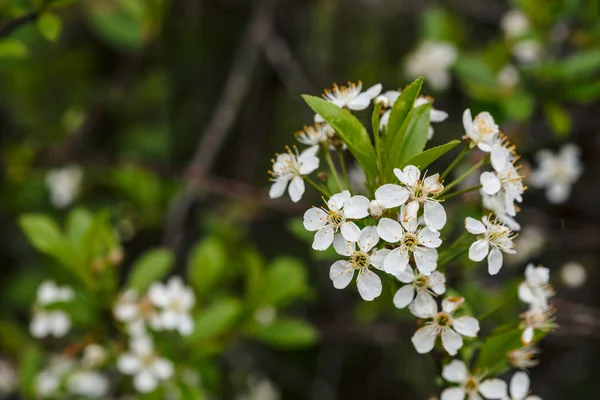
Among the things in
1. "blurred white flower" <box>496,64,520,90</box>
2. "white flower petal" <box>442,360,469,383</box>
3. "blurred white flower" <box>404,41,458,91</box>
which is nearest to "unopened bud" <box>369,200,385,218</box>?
"white flower petal" <box>442,360,469,383</box>

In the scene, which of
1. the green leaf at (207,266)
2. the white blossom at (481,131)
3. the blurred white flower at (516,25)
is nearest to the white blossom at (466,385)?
the white blossom at (481,131)

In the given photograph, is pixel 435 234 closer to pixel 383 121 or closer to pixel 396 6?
pixel 383 121

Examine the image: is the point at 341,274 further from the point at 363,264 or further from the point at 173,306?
the point at 173,306

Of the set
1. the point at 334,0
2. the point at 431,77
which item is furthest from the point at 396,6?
the point at 431,77

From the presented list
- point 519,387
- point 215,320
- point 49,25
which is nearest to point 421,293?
point 519,387

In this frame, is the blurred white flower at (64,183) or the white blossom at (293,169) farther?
the blurred white flower at (64,183)

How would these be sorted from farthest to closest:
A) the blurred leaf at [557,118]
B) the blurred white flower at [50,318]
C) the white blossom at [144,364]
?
the blurred leaf at [557,118] → the blurred white flower at [50,318] → the white blossom at [144,364]

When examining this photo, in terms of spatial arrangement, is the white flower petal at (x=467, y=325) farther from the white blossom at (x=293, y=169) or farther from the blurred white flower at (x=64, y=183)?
the blurred white flower at (x=64, y=183)
